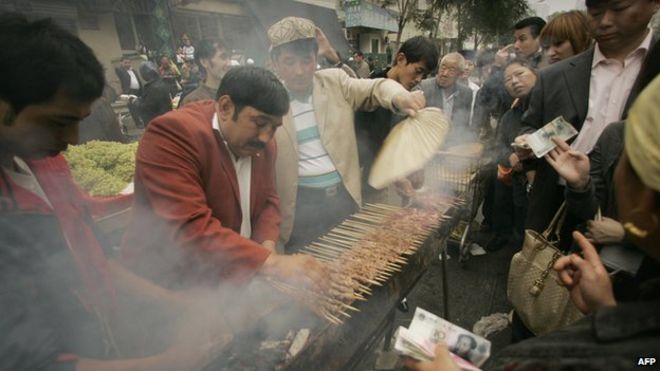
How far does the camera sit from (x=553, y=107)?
3.01 meters

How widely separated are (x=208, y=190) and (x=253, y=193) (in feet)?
1.20

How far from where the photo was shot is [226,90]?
2.03 meters

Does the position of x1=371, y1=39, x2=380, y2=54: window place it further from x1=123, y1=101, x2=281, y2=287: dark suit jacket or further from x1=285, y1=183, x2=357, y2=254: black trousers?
x1=123, y1=101, x2=281, y2=287: dark suit jacket

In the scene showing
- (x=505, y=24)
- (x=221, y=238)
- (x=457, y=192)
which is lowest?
(x=457, y=192)

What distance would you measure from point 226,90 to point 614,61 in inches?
118

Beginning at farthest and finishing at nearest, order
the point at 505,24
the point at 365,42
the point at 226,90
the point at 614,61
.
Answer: the point at 365,42 < the point at 505,24 < the point at 614,61 < the point at 226,90

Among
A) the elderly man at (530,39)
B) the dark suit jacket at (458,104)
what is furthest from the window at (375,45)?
the elderly man at (530,39)

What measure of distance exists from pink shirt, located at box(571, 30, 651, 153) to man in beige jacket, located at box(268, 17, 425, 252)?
143cm

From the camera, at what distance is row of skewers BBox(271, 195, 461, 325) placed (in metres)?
1.96

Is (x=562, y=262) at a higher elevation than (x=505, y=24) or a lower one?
lower

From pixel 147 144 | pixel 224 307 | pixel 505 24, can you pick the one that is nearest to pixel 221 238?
pixel 224 307

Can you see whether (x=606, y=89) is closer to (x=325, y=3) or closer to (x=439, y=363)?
(x=439, y=363)

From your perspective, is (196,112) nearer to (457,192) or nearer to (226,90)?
(226,90)

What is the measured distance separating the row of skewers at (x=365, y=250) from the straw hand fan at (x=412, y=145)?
1.53 ft
